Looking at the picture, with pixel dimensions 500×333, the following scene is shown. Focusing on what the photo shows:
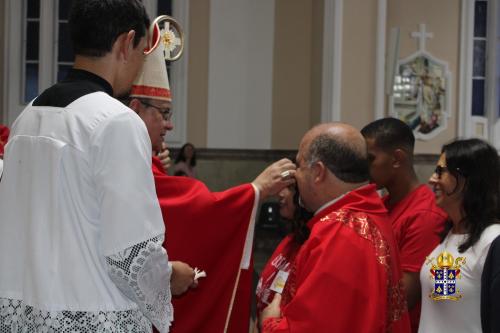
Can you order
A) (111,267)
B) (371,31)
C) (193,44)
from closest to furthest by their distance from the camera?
1. (111,267)
2. (371,31)
3. (193,44)

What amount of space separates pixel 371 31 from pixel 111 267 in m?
6.86

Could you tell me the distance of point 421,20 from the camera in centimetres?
896

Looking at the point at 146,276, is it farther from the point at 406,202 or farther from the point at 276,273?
the point at 406,202

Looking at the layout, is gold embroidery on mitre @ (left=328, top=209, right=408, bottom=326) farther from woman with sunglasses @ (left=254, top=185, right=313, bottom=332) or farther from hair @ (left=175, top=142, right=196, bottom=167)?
hair @ (left=175, top=142, right=196, bottom=167)

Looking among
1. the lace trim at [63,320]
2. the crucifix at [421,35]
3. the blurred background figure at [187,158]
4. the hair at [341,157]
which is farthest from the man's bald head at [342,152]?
the blurred background figure at [187,158]

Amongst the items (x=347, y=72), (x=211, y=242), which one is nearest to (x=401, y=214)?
(x=211, y=242)

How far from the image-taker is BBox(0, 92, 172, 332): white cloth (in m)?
1.70

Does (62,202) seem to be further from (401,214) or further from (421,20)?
(421,20)

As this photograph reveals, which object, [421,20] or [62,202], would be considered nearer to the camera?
[62,202]

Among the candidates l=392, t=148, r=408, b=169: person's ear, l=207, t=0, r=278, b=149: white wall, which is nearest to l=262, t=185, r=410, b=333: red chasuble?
l=392, t=148, r=408, b=169: person's ear

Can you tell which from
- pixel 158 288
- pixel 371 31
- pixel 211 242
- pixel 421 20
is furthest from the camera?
pixel 421 20

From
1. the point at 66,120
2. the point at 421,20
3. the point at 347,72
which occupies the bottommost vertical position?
the point at 66,120

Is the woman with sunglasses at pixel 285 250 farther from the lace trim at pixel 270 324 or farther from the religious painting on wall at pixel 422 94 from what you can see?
the religious painting on wall at pixel 422 94

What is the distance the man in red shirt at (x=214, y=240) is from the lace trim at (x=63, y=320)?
843 mm
